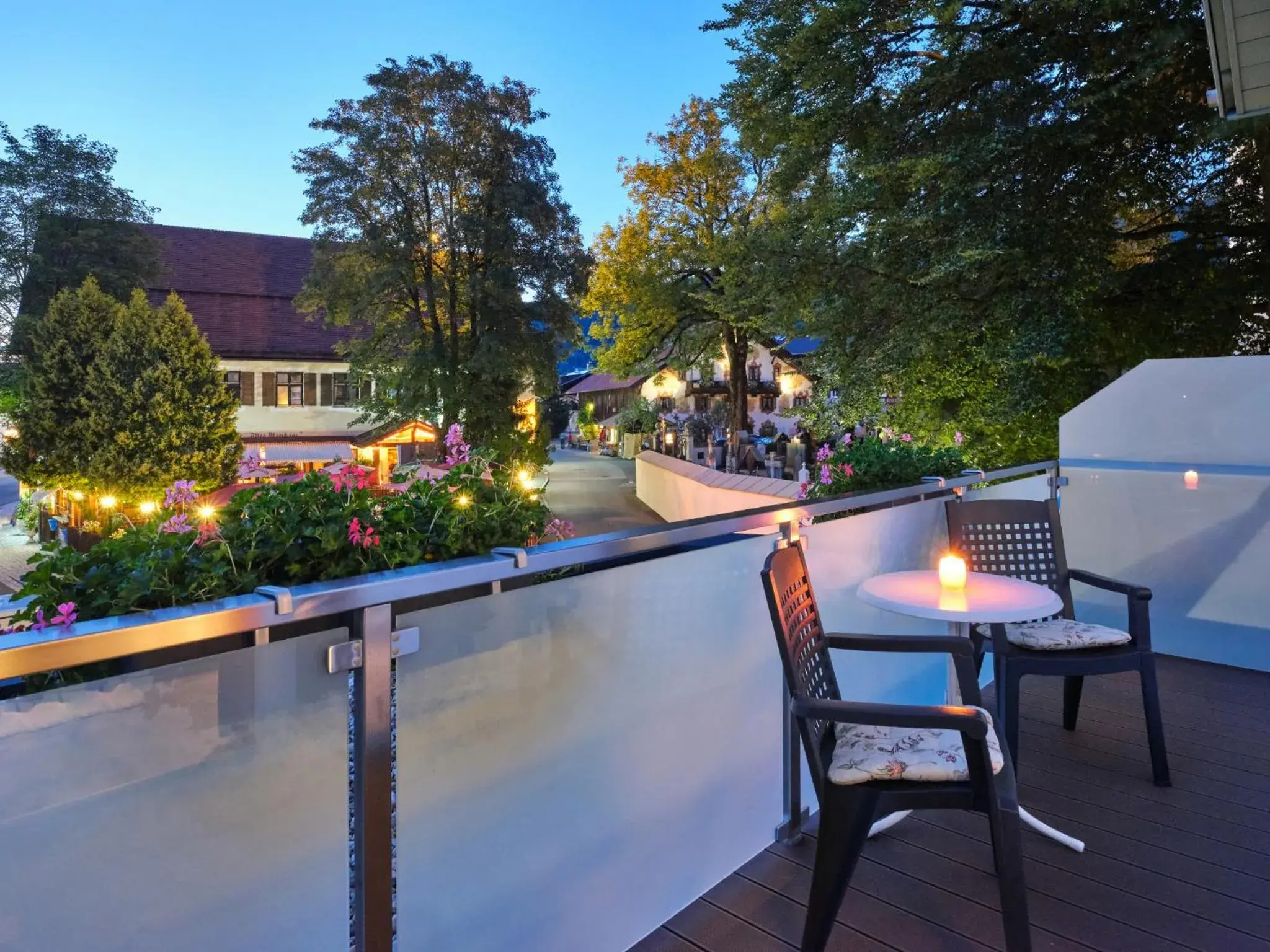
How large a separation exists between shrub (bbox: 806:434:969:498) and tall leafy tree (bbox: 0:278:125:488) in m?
20.6

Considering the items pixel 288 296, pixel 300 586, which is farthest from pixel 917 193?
pixel 288 296

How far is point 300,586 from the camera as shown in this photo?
1212mm

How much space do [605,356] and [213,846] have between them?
23.0 metres

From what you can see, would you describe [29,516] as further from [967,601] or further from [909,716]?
[909,716]

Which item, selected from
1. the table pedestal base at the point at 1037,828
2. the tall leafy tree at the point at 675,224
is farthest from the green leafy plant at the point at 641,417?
the table pedestal base at the point at 1037,828

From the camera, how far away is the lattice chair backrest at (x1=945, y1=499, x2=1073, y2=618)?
10.7 feet

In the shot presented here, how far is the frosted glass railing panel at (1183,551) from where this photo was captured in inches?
163

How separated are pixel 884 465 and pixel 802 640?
73.6 inches

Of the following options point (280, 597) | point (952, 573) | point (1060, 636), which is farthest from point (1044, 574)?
point (280, 597)

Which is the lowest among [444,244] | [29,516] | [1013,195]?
[29,516]

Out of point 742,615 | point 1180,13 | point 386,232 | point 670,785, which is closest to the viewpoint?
point 670,785

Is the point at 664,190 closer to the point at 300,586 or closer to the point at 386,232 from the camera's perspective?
the point at 386,232

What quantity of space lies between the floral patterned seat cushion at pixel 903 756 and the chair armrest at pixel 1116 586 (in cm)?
129

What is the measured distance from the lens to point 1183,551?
172 inches
